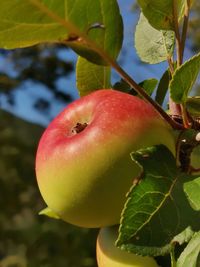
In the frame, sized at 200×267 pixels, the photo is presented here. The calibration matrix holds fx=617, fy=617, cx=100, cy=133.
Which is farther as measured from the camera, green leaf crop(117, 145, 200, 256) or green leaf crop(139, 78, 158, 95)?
green leaf crop(139, 78, 158, 95)

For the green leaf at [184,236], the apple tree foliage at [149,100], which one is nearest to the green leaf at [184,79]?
the apple tree foliage at [149,100]

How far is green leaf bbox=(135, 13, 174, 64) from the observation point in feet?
2.14

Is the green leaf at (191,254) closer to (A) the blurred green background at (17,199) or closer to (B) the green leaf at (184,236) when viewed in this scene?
(B) the green leaf at (184,236)

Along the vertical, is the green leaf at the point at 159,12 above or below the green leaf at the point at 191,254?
above

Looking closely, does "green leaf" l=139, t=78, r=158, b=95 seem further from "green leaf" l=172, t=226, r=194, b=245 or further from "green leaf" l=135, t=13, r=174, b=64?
"green leaf" l=172, t=226, r=194, b=245

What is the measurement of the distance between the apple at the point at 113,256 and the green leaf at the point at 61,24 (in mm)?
163

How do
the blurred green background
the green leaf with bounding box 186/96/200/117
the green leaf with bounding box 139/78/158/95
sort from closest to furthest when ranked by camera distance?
the green leaf with bounding box 186/96/200/117 → the green leaf with bounding box 139/78/158/95 → the blurred green background

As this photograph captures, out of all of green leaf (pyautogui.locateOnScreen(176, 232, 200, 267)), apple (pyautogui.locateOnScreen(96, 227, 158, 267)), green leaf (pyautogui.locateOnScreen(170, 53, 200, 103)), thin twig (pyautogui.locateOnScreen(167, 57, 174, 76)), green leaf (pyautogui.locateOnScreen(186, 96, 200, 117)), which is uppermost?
green leaf (pyautogui.locateOnScreen(170, 53, 200, 103))

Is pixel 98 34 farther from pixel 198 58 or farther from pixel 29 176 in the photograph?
A: pixel 29 176

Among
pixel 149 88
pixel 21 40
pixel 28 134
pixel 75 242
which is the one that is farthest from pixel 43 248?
pixel 28 134

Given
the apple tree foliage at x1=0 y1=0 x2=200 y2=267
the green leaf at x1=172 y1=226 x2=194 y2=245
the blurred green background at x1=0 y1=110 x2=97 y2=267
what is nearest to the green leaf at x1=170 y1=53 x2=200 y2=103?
the apple tree foliage at x1=0 y1=0 x2=200 y2=267

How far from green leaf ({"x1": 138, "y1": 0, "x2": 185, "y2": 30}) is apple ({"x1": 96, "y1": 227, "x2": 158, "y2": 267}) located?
19cm

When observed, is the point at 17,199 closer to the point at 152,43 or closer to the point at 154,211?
the point at 152,43

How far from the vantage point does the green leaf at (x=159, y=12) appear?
1.83 feet
